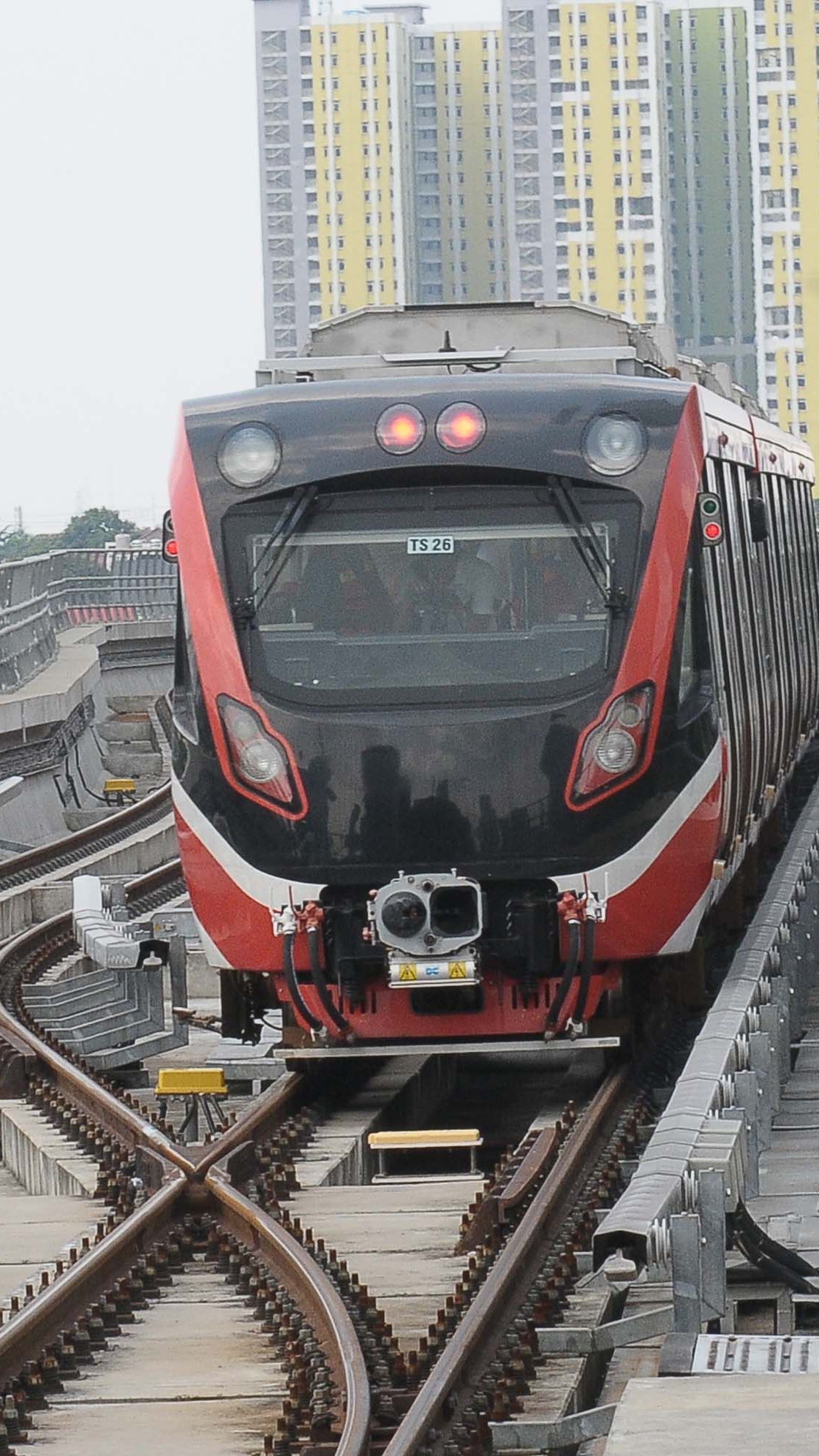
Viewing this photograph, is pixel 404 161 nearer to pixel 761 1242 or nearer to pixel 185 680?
pixel 185 680

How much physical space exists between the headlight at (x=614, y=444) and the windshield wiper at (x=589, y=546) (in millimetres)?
163

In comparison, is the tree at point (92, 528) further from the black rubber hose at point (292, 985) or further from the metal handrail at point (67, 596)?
the black rubber hose at point (292, 985)

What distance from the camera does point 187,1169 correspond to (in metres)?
9.30

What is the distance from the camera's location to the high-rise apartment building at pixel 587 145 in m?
179

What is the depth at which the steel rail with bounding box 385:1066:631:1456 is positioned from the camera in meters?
6.19

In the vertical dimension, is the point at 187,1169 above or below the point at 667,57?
below

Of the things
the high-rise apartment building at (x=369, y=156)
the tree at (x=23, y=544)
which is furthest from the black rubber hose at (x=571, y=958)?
the high-rise apartment building at (x=369, y=156)

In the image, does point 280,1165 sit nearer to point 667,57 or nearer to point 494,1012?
point 494,1012

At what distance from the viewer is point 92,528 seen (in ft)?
409

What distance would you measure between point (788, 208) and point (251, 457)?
558 feet

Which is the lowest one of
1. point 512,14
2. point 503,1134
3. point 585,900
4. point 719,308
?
point 503,1134

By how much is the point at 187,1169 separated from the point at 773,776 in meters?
7.11

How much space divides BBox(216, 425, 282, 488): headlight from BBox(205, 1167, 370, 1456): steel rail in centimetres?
289

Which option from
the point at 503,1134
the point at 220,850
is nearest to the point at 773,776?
the point at 503,1134
